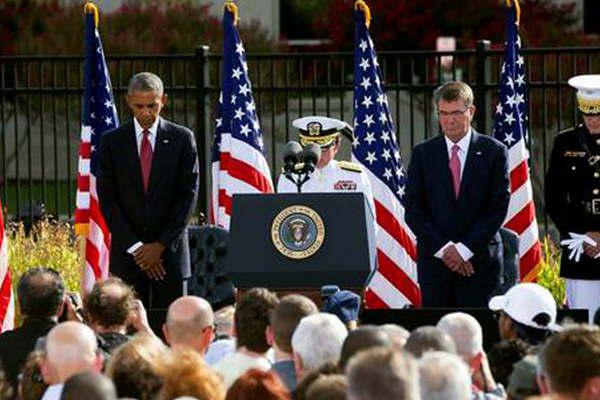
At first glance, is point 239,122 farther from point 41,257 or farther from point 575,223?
point 575,223

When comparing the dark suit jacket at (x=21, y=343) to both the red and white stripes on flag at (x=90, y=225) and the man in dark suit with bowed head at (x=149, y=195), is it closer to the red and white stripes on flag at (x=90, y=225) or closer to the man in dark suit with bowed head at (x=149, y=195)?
the man in dark suit with bowed head at (x=149, y=195)

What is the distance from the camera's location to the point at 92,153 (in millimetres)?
14336

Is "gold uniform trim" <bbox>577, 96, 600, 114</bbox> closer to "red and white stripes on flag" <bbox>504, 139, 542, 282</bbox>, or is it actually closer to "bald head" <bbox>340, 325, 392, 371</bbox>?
"red and white stripes on flag" <bbox>504, 139, 542, 282</bbox>

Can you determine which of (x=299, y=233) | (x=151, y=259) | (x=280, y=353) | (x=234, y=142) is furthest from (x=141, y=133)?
(x=280, y=353)

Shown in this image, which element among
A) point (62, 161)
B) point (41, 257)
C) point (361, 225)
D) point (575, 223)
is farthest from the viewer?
point (62, 161)

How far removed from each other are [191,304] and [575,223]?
391 centimetres

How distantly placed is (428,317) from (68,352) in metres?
3.45

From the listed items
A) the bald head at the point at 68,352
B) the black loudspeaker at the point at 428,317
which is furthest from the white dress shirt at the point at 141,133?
the bald head at the point at 68,352

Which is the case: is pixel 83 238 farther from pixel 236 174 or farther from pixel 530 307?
pixel 530 307

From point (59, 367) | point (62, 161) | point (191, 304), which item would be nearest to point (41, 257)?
point (191, 304)

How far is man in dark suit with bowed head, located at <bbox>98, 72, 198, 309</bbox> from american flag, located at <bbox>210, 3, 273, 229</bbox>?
1909mm

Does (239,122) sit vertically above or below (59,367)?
above

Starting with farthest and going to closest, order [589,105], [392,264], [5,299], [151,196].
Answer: [392,264]
[5,299]
[151,196]
[589,105]

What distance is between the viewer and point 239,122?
586 inches
